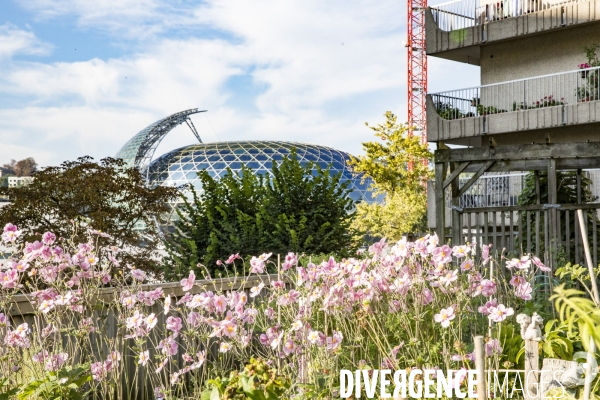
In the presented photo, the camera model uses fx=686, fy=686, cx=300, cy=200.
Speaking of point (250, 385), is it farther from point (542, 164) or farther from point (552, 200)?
point (542, 164)

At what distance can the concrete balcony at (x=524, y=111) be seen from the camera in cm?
1767

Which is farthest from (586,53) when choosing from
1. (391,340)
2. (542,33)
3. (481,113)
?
(391,340)

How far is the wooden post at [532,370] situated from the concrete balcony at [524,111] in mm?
15268

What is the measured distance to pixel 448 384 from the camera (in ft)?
11.4

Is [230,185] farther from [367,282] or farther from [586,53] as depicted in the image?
[586,53]

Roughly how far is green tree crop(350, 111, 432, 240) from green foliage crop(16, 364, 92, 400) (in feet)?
82.3

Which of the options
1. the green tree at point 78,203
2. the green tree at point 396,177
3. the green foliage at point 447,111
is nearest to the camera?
the green tree at point 78,203

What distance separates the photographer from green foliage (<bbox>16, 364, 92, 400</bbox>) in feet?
12.7

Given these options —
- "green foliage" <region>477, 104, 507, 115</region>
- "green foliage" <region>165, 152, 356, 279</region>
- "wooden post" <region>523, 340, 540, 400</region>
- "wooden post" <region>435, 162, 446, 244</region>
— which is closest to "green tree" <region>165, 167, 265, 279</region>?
"green foliage" <region>165, 152, 356, 279</region>

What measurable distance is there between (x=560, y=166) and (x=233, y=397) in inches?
358

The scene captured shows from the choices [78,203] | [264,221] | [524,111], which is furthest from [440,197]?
[524,111]

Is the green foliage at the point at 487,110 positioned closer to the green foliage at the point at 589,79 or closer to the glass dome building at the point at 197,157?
the green foliage at the point at 589,79

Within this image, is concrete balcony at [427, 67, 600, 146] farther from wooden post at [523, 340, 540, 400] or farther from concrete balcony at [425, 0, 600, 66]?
wooden post at [523, 340, 540, 400]

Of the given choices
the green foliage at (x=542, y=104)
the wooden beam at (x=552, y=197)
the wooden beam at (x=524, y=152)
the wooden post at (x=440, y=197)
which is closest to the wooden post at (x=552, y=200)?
the wooden beam at (x=552, y=197)
